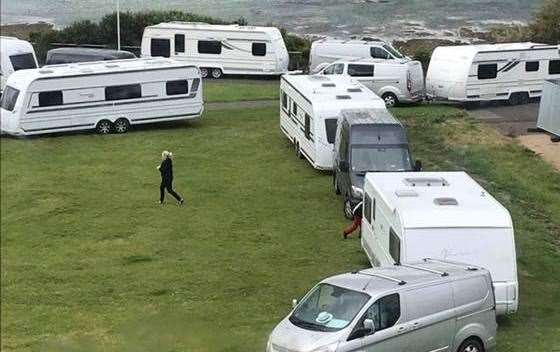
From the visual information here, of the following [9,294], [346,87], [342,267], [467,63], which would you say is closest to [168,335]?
[9,294]

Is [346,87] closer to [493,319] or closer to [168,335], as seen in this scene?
[493,319]

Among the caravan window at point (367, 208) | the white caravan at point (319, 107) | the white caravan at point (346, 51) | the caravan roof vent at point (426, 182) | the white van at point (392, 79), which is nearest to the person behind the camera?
the caravan roof vent at point (426, 182)

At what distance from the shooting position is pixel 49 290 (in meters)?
15.2

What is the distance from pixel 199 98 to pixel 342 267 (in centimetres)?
1642

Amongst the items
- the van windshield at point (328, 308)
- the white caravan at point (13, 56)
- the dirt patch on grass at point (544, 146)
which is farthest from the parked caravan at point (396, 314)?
the white caravan at point (13, 56)

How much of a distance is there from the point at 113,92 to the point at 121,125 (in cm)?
115

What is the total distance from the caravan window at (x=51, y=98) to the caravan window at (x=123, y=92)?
2015 millimetres

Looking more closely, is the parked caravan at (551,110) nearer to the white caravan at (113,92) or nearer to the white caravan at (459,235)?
the white caravan at (113,92)

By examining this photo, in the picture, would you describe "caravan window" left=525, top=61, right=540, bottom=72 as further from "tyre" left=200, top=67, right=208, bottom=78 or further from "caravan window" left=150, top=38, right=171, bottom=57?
"caravan window" left=150, top=38, right=171, bottom=57

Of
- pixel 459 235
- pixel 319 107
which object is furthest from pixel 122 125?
pixel 459 235

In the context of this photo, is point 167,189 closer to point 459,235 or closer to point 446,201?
point 446,201

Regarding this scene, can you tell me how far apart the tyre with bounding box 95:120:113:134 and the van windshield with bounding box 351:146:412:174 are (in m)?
11.0

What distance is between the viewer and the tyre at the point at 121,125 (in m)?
32.2

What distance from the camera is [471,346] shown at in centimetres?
1353
